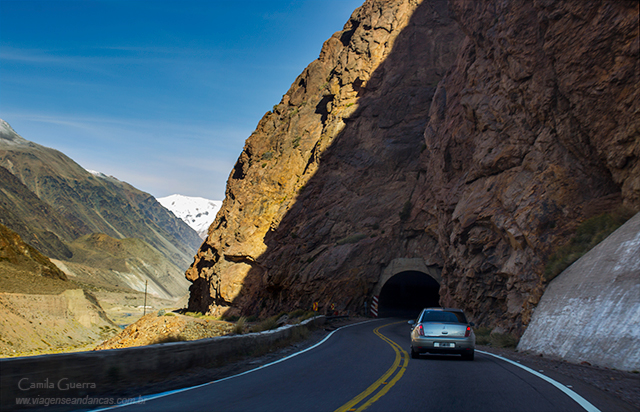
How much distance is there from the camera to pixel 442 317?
13633 millimetres

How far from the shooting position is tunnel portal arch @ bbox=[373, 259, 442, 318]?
1714 inches

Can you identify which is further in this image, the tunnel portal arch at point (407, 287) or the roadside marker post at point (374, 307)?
the tunnel portal arch at point (407, 287)

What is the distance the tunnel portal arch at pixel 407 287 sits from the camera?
143 ft

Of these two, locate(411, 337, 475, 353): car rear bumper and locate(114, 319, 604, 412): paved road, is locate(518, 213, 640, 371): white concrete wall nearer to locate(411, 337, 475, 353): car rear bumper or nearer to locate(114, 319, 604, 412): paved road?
locate(114, 319, 604, 412): paved road

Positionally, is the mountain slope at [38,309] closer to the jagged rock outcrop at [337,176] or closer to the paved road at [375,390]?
the jagged rock outcrop at [337,176]

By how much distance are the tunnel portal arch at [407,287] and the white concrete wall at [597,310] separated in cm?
2566

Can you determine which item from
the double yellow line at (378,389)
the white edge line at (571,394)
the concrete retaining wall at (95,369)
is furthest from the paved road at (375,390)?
the concrete retaining wall at (95,369)

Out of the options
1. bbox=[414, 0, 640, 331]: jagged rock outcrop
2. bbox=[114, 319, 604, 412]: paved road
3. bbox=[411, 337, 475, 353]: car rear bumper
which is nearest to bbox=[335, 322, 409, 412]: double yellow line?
bbox=[114, 319, 604, 412]: paved road

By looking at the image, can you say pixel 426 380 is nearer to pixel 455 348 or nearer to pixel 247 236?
pixel 455 348

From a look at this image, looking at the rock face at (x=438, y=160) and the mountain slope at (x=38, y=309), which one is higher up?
the rock face at (x=438, y=160)

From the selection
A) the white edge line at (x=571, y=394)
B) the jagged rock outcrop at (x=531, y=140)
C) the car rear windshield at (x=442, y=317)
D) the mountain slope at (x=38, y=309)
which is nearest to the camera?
the white edge line at (x=571, y=394)

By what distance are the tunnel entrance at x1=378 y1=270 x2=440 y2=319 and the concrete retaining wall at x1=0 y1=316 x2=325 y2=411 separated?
37217mm

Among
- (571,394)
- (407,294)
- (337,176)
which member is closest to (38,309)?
(337,176)

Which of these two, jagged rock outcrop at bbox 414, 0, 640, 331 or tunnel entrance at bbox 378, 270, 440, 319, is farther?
tunnel entrance at bbox 378, 270, 440, 319
